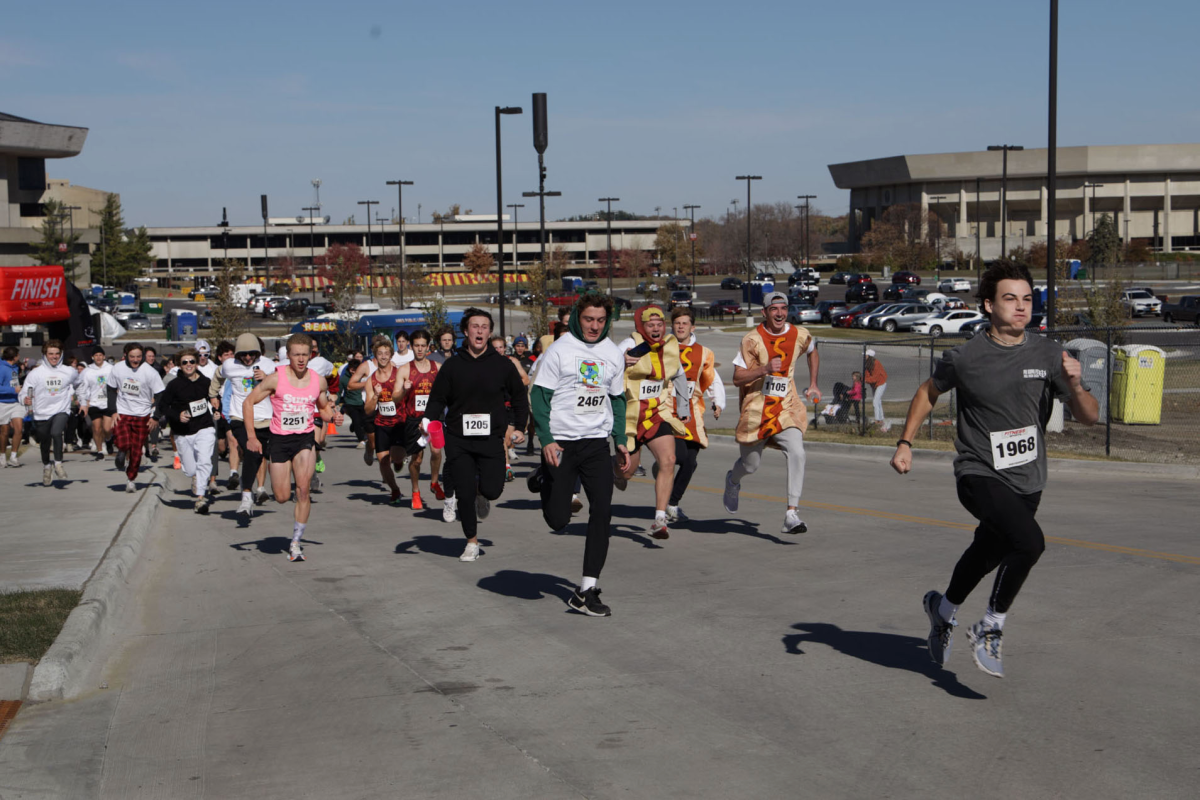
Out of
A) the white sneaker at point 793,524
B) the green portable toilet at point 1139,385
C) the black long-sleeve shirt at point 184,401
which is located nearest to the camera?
the white sneaker at point 793,524

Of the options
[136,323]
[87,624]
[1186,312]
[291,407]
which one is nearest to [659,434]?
[291,407]

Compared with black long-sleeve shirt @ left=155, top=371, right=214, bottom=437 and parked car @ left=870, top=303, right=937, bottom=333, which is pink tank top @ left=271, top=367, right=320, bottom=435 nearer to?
black long-sleeve shirt @ left=155, top=371, right=214, bottom=437

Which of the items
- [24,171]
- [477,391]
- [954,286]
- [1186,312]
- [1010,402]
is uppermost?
[24,171]

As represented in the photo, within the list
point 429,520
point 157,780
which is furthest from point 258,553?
point 157,780

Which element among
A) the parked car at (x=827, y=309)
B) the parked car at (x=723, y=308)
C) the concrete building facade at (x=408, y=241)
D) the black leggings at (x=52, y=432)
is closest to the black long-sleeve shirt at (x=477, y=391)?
the black leggings at (x=52, y=432)

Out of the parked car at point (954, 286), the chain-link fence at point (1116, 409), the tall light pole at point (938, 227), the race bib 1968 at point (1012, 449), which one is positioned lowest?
the chain-link fence at point (1116, 409)

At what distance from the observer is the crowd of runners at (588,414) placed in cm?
594

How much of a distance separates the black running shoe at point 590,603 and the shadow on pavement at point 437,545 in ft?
9.26

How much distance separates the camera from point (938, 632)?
20.4 feet

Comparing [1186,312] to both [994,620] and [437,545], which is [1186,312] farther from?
[994,620]

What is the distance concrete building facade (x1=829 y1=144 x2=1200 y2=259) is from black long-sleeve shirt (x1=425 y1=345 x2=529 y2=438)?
411ft

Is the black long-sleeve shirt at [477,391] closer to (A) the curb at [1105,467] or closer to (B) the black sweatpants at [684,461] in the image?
(B) the black sweatpants at [684,461]

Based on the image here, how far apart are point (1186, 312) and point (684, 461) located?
57.8 meters

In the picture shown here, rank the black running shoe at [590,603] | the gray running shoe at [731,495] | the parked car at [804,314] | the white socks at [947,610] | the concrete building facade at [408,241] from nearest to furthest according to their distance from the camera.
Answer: the white socks at [947,610] < the black running shoe at [590,603] < the gray running shoe at [731,495] < the parked car at [804,314] < the concrete building facade at [408,241]
